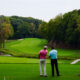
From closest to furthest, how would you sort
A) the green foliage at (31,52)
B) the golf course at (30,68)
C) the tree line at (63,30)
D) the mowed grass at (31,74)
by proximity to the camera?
1. the mowed grass at (31,74)
2. the golf course at (30,68)
3. the green foliage at (31,52)
4. the tree line at (63,30)

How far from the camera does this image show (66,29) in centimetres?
7550

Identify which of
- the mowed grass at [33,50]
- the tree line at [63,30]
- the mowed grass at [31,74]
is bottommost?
the mowed grass at [33,50]

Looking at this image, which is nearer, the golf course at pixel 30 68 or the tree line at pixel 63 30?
the golf course at pixel 30 68

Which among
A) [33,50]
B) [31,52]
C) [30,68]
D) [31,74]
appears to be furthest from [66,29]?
[31,74]

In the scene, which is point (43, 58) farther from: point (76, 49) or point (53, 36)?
point (53, 36)

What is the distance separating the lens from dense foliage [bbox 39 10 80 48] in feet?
232

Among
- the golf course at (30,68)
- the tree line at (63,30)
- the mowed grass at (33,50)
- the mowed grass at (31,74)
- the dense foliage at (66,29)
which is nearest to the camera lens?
the mowed grass at (31,74)

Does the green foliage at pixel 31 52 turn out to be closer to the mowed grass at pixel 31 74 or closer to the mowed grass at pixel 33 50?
the mowed grass at pixel 33 50

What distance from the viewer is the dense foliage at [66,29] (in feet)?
232

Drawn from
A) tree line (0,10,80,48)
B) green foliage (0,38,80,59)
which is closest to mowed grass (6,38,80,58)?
green foliage (0,38,80,59)

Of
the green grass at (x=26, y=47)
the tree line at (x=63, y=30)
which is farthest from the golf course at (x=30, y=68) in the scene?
the tree line at (x=63, y=30)

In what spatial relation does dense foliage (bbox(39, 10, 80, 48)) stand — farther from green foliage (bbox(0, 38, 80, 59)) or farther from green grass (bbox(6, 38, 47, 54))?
green grass (bbox(6, 38, 47, 54))

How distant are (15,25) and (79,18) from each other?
289 feet

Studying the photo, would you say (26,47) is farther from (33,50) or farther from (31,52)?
(31,52)
